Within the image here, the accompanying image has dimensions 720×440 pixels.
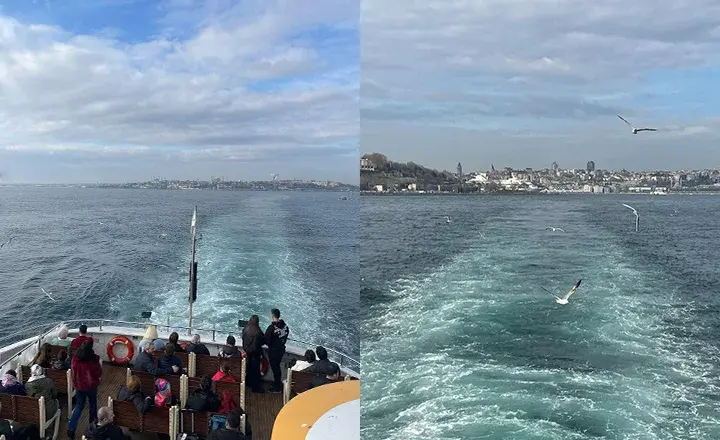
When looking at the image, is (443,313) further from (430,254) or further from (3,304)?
(3,304)

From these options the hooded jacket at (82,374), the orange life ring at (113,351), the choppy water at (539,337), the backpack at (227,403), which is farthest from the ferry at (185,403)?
the choppy water at (539,337)

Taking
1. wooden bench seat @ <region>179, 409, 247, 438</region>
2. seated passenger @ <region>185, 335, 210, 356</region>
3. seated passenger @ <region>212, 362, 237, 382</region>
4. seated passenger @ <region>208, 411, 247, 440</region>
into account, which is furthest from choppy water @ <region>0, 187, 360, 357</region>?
seated passenger @ <region>208, 411, 247, 440</region>

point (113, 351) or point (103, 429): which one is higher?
point (103, 429)

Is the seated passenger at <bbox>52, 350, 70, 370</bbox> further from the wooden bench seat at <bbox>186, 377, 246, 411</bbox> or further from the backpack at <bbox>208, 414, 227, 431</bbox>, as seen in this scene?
the backpack at <bbox>208, 414, 227, 431</bbox>

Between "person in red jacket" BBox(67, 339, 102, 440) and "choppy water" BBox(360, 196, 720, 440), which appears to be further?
"choppy water" BBox(360, 196, 720, 440)

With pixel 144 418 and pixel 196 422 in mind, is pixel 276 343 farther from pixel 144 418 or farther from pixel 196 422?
pixel 144 418

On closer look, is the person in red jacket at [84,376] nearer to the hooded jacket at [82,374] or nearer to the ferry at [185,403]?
the hooded jacket at [82,374]

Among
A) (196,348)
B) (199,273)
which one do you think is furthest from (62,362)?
(199,273)
